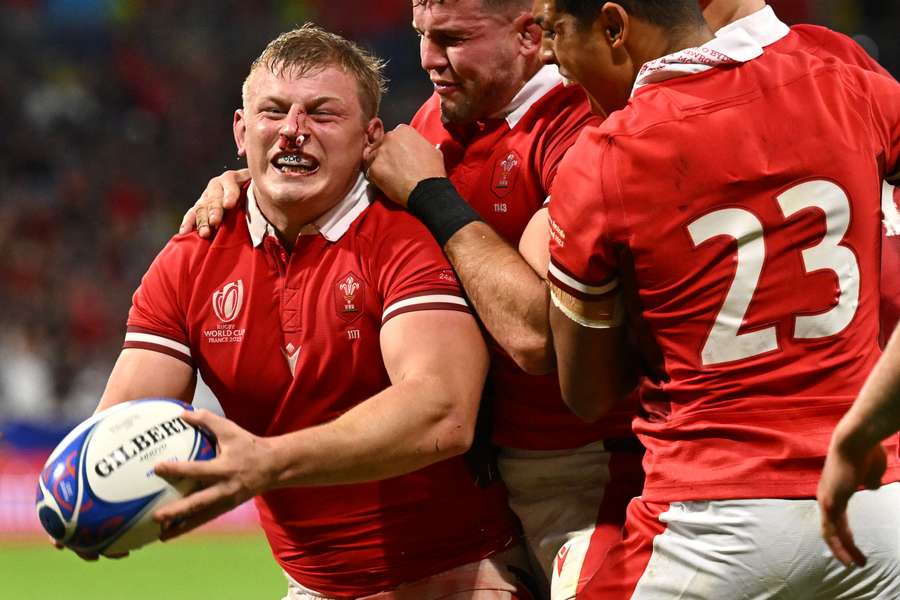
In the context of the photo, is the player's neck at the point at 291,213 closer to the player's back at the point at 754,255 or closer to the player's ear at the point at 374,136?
the player's ear at the point at 374,136

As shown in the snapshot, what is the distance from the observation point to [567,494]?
162 inches

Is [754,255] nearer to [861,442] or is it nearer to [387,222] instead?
[861,442]

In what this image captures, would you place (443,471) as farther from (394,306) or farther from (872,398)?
(872,398)

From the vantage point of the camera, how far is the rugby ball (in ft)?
10.3

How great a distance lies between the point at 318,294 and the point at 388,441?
737mm

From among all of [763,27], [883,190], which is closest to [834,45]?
[763,27]

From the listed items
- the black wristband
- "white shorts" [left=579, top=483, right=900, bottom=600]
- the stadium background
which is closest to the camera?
"white shorts" [left=579, top=483, right=900, bottom=600]

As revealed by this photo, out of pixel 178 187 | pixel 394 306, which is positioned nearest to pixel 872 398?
pixel 394 306

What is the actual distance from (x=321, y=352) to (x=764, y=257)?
4.73ft

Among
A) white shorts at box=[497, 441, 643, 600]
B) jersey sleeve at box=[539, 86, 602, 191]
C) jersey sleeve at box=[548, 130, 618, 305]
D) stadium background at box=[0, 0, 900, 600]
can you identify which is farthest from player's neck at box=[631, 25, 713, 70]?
stadium background at box=[0, 0, 900, 600]

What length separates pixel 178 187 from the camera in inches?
626

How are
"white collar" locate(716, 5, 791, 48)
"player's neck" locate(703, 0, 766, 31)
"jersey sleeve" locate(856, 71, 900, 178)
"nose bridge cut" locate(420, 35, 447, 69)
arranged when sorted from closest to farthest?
"jersey sleeve" locate(856, 71, 900, 178)
"white collar" locate(716, 5, 791, 48)
"player's neck" locate(703, 0, 766, 31)
"nose bridge cut" locate(420, 35, 447, 69)

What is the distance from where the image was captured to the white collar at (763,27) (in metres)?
3.50

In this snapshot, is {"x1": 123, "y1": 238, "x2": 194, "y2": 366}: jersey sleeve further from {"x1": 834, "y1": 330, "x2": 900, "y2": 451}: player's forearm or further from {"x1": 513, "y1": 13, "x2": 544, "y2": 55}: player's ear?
{"x1": 834, "y1": 330, "x2": 900, "y2": 451}: player's forearm
